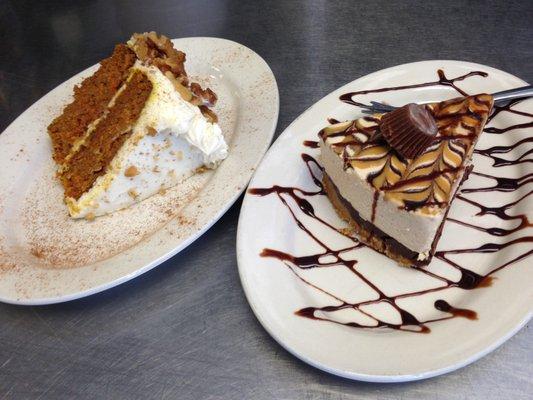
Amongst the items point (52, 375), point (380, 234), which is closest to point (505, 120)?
point (380, 234)

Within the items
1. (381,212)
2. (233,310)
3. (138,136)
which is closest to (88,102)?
(138,136)

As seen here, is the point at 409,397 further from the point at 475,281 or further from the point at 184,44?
the point at 184,44

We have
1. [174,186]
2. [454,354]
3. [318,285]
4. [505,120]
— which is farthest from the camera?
[174,186]

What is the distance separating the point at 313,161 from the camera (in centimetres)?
169

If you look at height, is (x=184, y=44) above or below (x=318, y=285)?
above

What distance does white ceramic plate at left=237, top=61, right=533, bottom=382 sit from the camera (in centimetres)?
116

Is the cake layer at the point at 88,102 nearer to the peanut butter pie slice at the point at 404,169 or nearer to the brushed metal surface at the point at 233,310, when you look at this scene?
the brushed metal surface at the point at 233,310

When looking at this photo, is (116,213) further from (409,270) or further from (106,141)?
(409,270)

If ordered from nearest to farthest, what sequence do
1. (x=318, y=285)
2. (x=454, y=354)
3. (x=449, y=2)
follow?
1. (x=454, y=354)
2. (x=318, y=285)
3. (x=449, y=2)

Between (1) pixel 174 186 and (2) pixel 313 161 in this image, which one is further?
(1) pixel 174 186

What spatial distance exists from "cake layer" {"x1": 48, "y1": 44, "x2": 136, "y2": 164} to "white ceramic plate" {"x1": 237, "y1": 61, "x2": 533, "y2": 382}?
2.77ft

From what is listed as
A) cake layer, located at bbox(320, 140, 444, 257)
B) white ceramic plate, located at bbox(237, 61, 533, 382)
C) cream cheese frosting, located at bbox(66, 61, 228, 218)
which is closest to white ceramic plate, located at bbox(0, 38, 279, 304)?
cream cheese frosting, located at bbox(66, 61, 228, 218)

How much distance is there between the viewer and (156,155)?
1852 mm

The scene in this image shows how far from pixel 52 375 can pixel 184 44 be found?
4.84 ft
